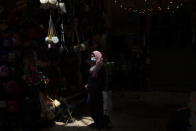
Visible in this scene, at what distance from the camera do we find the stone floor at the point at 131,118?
6.24 m

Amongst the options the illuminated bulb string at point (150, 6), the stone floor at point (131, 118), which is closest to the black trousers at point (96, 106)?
the stone floor at point (131, 118)

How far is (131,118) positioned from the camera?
7.22 m

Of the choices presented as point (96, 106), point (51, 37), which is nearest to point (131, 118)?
point (96, 106)

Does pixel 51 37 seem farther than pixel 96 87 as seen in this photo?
Yes

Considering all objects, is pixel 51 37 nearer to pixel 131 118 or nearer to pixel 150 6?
pixel 150 6

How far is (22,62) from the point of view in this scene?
21.1 feet

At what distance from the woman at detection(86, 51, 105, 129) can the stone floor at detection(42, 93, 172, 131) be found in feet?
1.30

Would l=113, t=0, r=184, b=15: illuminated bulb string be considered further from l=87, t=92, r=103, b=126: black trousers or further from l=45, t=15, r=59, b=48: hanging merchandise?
l=87, t=92, r=103, b=126: black trousers

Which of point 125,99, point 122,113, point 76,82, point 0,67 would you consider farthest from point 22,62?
point 125,99

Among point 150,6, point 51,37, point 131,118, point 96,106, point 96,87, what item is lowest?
point 131,118

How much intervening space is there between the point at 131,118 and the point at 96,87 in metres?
1.82

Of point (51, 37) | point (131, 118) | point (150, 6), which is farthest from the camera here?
point (131, 118)

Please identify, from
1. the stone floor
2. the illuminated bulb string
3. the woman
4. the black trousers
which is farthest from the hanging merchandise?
the stone floor

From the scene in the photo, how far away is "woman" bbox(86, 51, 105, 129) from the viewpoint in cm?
607
